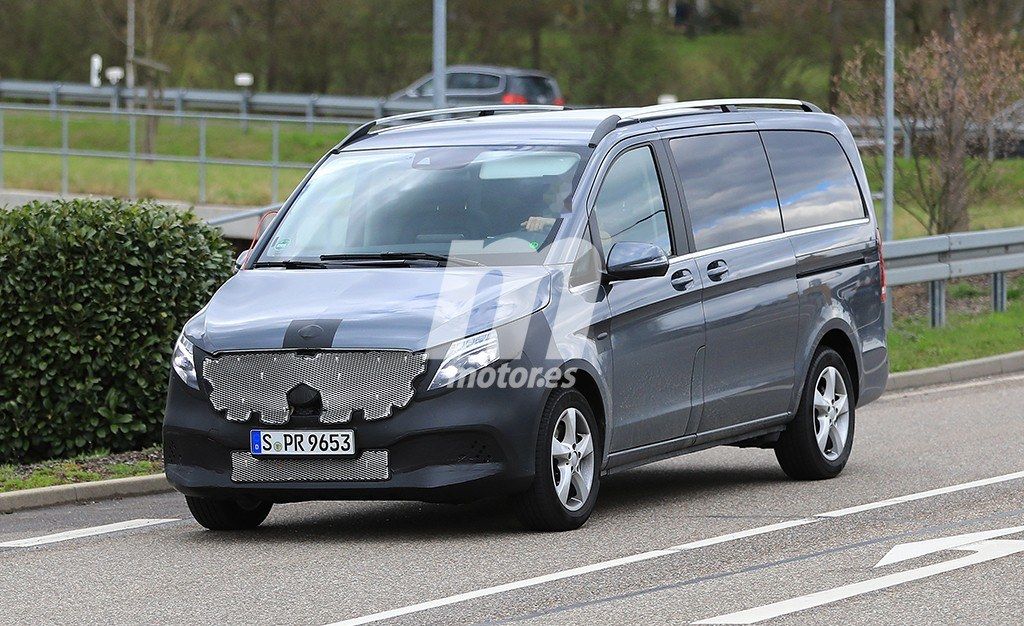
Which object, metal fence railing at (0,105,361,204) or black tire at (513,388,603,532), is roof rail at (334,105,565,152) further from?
metal fence railing at (0,105,361,204)

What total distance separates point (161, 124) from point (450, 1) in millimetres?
19269

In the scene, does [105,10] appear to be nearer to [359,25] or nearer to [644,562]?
[359,25]

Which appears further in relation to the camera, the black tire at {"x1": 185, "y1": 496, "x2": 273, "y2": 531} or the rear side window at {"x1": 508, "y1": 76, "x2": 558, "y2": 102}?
the rear side window at {"x1": 508, "y1": 76, "x2": 558, "y2": 102}

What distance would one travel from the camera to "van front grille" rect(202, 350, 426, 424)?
28.0ft

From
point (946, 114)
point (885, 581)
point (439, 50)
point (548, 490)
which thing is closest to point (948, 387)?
point (439, 50)

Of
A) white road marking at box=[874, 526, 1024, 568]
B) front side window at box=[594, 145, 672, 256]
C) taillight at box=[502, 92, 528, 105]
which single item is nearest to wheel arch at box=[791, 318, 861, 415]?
front side window at box=[594, 145, 672, 256]

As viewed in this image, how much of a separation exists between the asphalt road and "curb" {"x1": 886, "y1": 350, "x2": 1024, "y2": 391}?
15.9 ft

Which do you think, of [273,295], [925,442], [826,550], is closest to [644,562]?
[826,550]

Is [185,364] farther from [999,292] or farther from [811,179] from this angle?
[999,292]

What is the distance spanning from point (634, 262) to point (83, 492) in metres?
3.65

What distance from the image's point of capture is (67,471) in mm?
11398

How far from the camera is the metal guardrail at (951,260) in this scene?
61.9 feet

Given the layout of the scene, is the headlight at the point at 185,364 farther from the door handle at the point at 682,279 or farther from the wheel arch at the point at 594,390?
the door handle at the point at 682,279

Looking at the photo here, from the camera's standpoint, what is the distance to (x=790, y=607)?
709 centimetres
